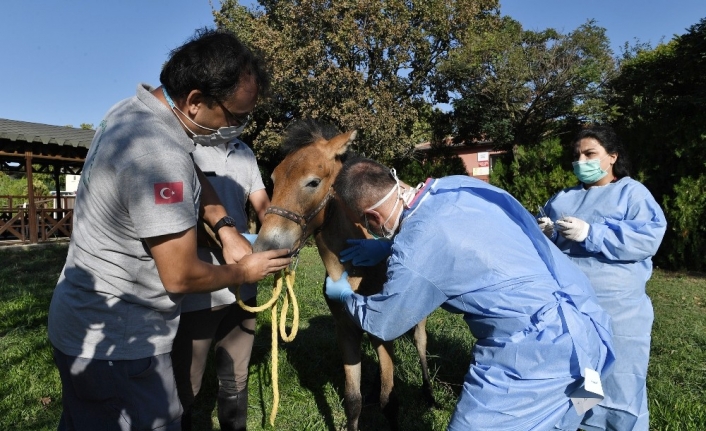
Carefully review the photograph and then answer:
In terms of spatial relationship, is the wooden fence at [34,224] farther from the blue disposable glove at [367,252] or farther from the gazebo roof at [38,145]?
the blue disposable glove at [367,252]

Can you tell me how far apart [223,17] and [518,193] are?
10.7m

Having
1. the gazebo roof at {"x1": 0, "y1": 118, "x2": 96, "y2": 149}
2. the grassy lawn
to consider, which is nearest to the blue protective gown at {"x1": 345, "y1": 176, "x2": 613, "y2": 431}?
the grassy lawn

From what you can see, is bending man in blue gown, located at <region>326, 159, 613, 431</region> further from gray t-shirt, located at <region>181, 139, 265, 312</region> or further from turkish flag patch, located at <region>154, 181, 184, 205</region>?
gray t-shirt, located at <region>181, 139, 265, 312</region>

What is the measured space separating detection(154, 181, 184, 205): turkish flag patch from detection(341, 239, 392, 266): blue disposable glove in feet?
5.09

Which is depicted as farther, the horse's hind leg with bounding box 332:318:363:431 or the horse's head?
the horse's hind leg with bounding box 332:318:363:431

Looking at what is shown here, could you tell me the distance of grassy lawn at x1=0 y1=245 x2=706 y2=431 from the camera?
354 cm

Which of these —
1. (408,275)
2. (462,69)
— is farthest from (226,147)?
(462,69)

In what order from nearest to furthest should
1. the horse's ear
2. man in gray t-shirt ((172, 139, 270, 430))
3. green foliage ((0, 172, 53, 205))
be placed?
1. man in gray t-shirt ((172, 139, 270, 430))
2. the horse's ear
3. green foliage ((0, 172, 53, 205))

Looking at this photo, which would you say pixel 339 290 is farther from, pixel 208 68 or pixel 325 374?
pixel 325 374

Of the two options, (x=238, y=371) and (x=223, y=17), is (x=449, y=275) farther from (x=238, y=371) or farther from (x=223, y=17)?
(x=223, y=17)

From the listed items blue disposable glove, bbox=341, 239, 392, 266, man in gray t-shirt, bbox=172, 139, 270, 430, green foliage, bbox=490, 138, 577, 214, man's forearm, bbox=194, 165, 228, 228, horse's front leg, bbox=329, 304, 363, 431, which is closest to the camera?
man's forearm, bbox=194, 165, 228, 228

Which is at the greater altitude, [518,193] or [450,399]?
[518,193]

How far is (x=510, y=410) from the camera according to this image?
1821mm

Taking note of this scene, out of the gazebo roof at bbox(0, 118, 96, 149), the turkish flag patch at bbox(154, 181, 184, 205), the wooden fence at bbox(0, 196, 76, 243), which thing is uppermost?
the gazebo roof at bbox(0, 118, 96, 149)
